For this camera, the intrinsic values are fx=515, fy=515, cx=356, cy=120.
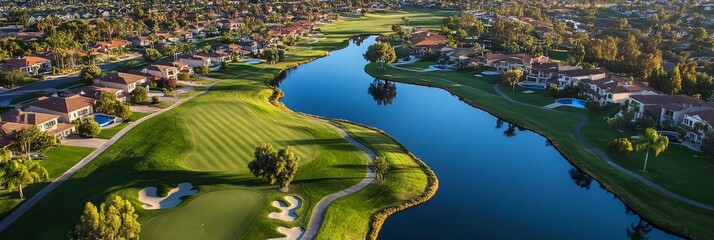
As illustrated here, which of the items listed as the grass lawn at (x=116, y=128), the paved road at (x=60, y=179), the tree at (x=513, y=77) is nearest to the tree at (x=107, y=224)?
the paved road at (x=60, y=179)

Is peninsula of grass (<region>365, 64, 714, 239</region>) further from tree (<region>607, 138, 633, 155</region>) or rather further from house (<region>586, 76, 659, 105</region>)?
house (<region>586, 76, 659, 105</region>)

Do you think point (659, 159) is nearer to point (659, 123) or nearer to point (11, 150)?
point (659, 123)

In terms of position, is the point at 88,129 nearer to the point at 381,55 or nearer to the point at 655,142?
the point at 381,55

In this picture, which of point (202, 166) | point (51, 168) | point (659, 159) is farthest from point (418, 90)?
point (51, 168)

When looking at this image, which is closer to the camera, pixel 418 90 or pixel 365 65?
pixel 418 90

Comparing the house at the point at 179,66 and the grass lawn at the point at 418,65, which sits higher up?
the house at the point at 179,66

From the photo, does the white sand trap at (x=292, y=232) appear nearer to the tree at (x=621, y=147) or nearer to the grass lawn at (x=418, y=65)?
the tree at (x=621, y=147)
